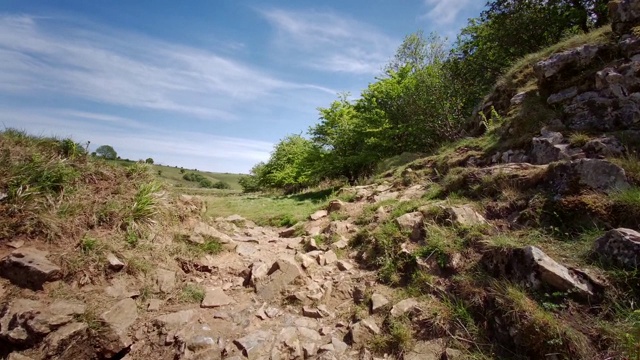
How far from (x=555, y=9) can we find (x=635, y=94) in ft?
32.9

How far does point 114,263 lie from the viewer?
15.3 ft

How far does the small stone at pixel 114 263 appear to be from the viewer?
15.3ft

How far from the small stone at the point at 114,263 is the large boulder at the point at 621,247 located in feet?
20.8

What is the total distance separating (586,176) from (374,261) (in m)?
3.44

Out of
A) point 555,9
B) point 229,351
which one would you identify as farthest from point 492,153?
point 555,9

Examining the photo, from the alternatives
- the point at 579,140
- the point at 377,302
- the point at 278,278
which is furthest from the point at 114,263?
the point at 579,140

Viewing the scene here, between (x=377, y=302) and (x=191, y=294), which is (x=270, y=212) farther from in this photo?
(x=377, y=302)

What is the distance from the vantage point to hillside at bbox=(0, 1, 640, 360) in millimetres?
3389

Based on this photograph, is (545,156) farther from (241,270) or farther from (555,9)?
(555,9)

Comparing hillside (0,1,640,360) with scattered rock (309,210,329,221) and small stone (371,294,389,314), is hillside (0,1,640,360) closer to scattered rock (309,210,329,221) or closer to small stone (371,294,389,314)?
small stone (371,294,389,314)

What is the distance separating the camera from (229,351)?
12.6ft

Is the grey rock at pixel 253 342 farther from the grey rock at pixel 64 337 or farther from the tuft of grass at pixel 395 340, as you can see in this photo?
the grey rock at pixel 64 337

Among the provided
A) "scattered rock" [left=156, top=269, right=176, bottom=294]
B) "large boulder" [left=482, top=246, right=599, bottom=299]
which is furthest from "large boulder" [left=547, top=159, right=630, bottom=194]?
"scattered rock" [left=156, top=269, right=176, bottom=294]

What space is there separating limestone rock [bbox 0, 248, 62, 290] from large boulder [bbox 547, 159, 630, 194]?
747cm
